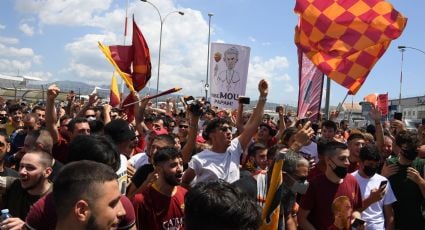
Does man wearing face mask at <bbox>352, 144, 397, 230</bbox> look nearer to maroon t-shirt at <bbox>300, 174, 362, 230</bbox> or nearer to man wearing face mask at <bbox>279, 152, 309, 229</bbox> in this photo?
maroon t-shirt at <bbox>300, 174, 362, 230</bbox>

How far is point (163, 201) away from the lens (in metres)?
3.28

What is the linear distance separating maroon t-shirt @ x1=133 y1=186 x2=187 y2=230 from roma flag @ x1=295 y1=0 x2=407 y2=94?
180 inches

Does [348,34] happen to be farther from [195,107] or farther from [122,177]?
[122,177]

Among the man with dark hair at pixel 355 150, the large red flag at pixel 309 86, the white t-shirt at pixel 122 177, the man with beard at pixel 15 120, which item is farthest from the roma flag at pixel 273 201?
the man with beard at pixel 15 120

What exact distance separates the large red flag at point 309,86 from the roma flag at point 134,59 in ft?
10.1

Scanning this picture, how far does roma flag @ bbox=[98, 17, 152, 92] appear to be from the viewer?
8.18 meters

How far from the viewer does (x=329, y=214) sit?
12.6ft

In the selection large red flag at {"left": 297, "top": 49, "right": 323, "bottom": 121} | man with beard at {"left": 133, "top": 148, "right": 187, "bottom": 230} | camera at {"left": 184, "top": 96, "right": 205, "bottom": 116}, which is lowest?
man with beard at {"left": 133, "top": 148, "right": 187, "bottom": 230}

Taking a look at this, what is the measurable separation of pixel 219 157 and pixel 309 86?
5.00m

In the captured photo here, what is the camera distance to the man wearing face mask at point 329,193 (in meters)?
3.84

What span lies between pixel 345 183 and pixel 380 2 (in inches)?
172

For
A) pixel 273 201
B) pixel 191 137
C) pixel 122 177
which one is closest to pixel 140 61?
pixel 191 137

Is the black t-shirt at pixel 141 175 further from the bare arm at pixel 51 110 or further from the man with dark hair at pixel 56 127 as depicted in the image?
the bare arm at pixel 51 110

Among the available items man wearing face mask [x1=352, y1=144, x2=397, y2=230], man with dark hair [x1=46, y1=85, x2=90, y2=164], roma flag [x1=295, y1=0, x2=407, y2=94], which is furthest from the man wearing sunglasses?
roma flag [x1=295, y1=0, x2=407, y2=94]
